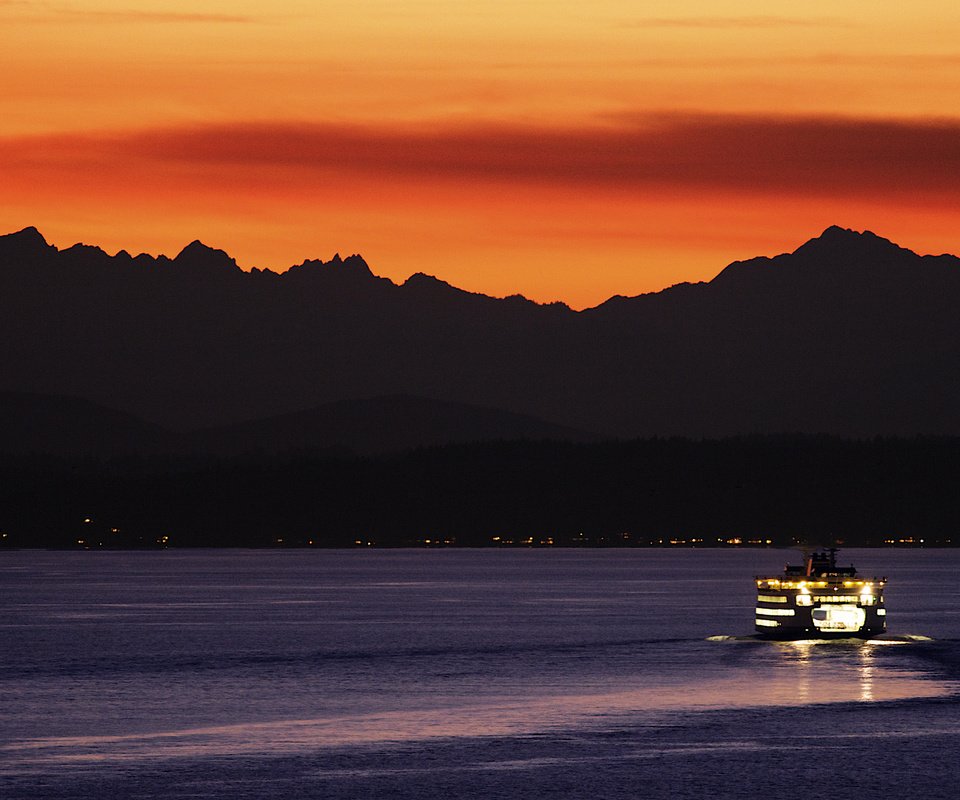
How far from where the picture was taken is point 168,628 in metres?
177

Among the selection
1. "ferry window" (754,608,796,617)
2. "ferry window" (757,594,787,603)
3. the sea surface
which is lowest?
the sea surface

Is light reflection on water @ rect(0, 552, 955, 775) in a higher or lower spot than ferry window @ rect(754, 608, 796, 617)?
lower

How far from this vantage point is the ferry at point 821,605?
155500mm

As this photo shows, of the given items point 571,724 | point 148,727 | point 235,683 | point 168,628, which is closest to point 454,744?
point 571,724

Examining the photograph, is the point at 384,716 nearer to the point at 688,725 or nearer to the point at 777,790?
the point at 688,725

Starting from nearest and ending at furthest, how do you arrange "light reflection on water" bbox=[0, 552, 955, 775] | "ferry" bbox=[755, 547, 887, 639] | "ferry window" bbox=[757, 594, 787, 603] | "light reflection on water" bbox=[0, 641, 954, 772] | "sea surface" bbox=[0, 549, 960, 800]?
"sea surface" bbox=[0, 549, 960, 800] < "light reflection on water" bbox=[0, 641, 954, 772] < "light reflection on water" bbox=[0, 552, 955, 775] < "ferry" bbox=[755, 547, 887, 639] < "ferry window" bbox=[757, 594, 787, 603]

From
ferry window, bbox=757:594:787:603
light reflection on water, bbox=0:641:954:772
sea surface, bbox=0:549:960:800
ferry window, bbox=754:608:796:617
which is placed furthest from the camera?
ferry window, bbox=754:608:796:617

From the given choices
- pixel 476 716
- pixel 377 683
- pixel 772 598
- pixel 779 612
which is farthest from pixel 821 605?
pixel 476 716

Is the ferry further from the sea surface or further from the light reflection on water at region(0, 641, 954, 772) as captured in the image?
the light reflection on water at region(0, 641, 954, 772)

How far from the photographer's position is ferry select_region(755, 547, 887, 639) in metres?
156

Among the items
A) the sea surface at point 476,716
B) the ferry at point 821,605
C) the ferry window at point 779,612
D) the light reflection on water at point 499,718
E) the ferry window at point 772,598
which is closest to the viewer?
the sea surface at point 476,716

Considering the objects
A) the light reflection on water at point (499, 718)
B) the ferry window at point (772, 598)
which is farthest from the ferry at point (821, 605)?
the light reflection on water at point (499, 718)

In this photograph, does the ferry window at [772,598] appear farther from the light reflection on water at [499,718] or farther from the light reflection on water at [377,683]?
the light reflection on water at [499,718]

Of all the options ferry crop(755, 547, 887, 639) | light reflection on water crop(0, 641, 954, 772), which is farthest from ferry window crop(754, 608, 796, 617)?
light reflection on water crop(0, 641, 954, 772)
